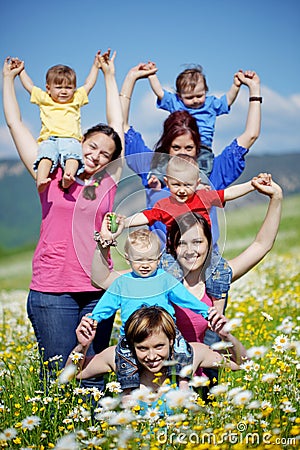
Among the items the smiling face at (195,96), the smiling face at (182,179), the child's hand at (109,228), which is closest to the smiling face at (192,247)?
the smiling face at (182,179)

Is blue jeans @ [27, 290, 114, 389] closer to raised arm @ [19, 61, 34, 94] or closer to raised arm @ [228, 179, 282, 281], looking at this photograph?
raised arm @ [228, 179, 282, 281]

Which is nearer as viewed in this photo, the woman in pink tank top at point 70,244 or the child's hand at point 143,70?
the woman in pink tank top at point 70,244

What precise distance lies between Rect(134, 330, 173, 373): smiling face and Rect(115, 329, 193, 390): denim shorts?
0.31ft

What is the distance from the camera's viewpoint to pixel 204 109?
6094 mm

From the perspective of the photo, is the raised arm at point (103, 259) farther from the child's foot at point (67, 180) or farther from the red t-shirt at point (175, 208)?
the child's foot at point (67, 180)

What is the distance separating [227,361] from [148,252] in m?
0.88

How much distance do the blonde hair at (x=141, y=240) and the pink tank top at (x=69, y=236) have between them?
33 cm

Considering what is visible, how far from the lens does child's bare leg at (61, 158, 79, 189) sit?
470 cm

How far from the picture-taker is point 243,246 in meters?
23.1

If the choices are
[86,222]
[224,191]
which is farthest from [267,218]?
[86,222]

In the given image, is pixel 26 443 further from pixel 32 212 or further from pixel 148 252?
pixel 32 212

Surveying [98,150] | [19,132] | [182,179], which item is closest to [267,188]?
[182,179]

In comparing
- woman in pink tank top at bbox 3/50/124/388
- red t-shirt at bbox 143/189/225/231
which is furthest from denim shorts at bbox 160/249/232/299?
woman in pink tank top at bbox 3/50/124/388

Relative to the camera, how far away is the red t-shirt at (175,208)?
4645 mm
